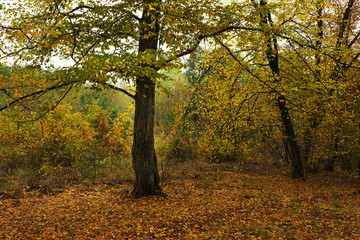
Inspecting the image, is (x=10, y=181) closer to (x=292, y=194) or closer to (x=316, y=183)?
(x=292, y=194)

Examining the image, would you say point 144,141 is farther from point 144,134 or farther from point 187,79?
point 187,79

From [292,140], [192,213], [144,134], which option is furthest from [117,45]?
[292,140]

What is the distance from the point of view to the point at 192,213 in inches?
233

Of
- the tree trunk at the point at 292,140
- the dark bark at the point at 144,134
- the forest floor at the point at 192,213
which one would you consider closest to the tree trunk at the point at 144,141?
the dark bark at the point at 144,134

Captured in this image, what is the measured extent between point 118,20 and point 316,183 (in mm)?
9114

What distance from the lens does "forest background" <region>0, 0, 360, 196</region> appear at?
550 centimetres

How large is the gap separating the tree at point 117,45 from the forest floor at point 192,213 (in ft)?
3.78

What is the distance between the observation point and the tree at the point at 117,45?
4.68 metres

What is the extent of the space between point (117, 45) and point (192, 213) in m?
4.28

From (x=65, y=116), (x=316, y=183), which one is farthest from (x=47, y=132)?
(x=316, y=183)

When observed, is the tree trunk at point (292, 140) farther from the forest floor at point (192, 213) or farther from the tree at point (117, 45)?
the tree at point (117, 45)

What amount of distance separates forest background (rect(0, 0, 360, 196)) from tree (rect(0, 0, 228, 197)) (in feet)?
0.14

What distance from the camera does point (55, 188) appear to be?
27.5ft

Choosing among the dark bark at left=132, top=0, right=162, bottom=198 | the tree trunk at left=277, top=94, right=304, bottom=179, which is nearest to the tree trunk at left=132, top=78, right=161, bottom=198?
the dark bark at left=132, top=0, right=162, bottom=198
